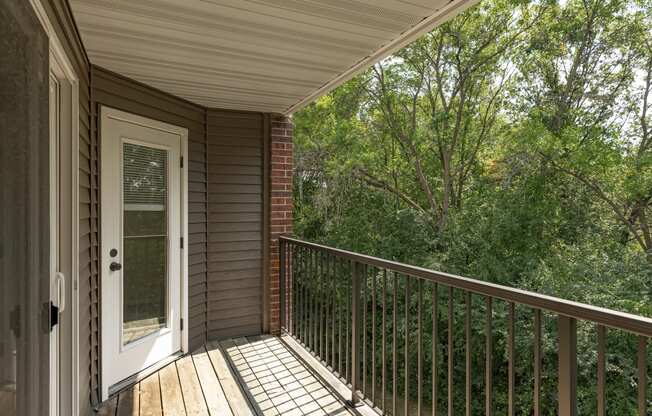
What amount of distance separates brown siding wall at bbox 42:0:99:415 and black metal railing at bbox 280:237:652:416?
1604 millimetres

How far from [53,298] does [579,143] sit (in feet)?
23.0

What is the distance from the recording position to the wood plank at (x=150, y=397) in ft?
8.25

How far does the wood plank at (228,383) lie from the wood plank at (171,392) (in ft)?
0.97

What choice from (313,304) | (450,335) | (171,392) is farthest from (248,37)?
(171,392)

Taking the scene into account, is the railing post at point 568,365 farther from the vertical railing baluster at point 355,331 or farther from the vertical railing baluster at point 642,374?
the vertical railing baluster at point 355,331

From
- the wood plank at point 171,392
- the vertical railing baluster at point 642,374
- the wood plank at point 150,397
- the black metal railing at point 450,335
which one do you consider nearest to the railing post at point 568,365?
the black metal railing at point 450,335

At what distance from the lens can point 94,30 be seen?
6.81 ft

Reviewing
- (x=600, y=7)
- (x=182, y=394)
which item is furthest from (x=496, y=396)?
(x=600, y=7)

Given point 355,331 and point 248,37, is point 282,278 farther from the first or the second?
point 248,37

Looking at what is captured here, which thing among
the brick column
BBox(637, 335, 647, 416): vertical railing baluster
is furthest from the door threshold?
BBox(637, 335, 647, 416): vertical railing baluster

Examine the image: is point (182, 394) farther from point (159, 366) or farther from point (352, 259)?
point (352, 259)

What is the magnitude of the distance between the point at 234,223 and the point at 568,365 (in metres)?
3.08

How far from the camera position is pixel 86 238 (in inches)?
96.1

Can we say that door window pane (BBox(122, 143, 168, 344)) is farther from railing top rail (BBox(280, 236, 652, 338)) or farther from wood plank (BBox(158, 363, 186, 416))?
railing top rail (BBox(280, 236, 652, 338))
